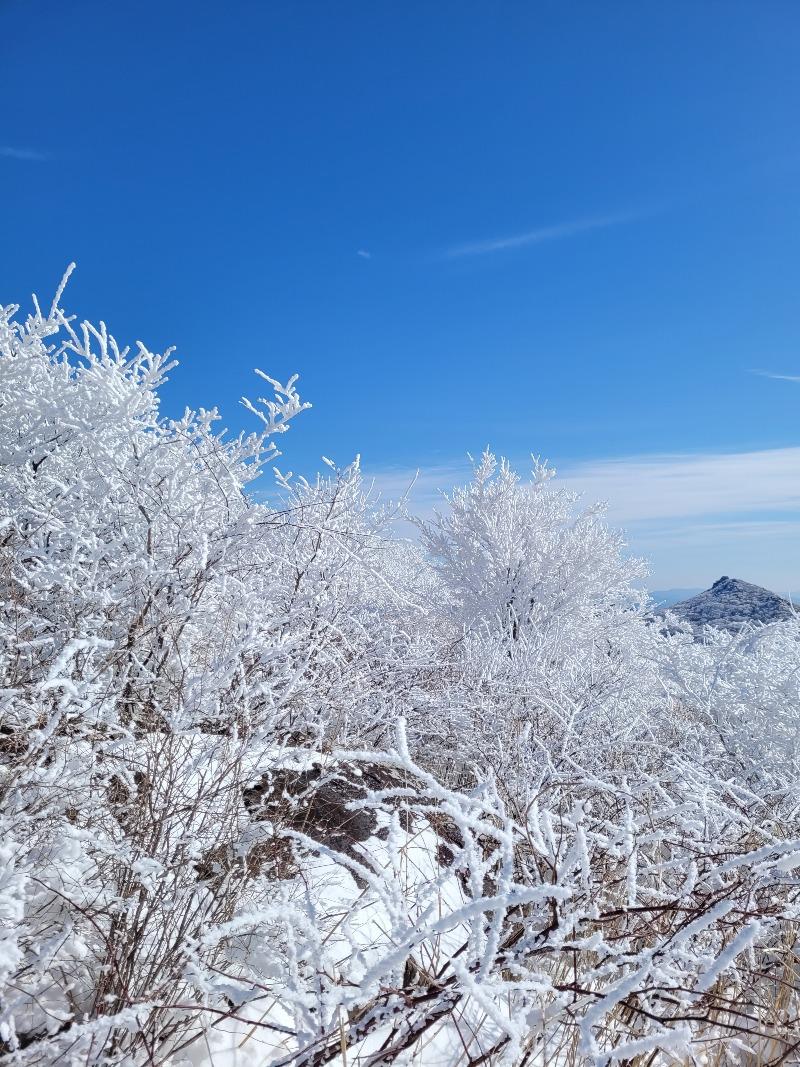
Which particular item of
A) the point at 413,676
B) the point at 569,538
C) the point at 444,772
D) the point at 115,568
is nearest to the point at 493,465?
the point at 569,538

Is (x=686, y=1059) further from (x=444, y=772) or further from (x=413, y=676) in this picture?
(x=413, y=676)

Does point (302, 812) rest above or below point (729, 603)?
below

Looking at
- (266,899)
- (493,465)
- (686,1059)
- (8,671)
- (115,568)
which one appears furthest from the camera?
(493,465)

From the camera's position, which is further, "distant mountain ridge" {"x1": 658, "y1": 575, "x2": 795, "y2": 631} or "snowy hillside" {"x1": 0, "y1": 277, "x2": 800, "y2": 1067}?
"distant mountain ridge" {"x1": 658, "y1": 575, "x2": 795, "y2": 631}

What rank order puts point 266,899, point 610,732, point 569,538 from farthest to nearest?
point 569,538 < point 610,732 < point 266,899

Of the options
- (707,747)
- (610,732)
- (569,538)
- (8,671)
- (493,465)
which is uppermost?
(493,465)

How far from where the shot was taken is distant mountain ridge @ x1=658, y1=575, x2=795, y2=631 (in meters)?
21.3

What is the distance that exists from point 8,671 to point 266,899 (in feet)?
6.10

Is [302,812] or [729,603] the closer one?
[302,812]

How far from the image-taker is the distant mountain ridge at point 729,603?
839 inches

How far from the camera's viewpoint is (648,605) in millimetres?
14406

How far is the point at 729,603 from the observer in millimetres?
24641

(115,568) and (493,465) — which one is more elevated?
(493,465)

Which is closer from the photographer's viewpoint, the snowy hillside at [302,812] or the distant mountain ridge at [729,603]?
the snowy hillside at [302,812]
